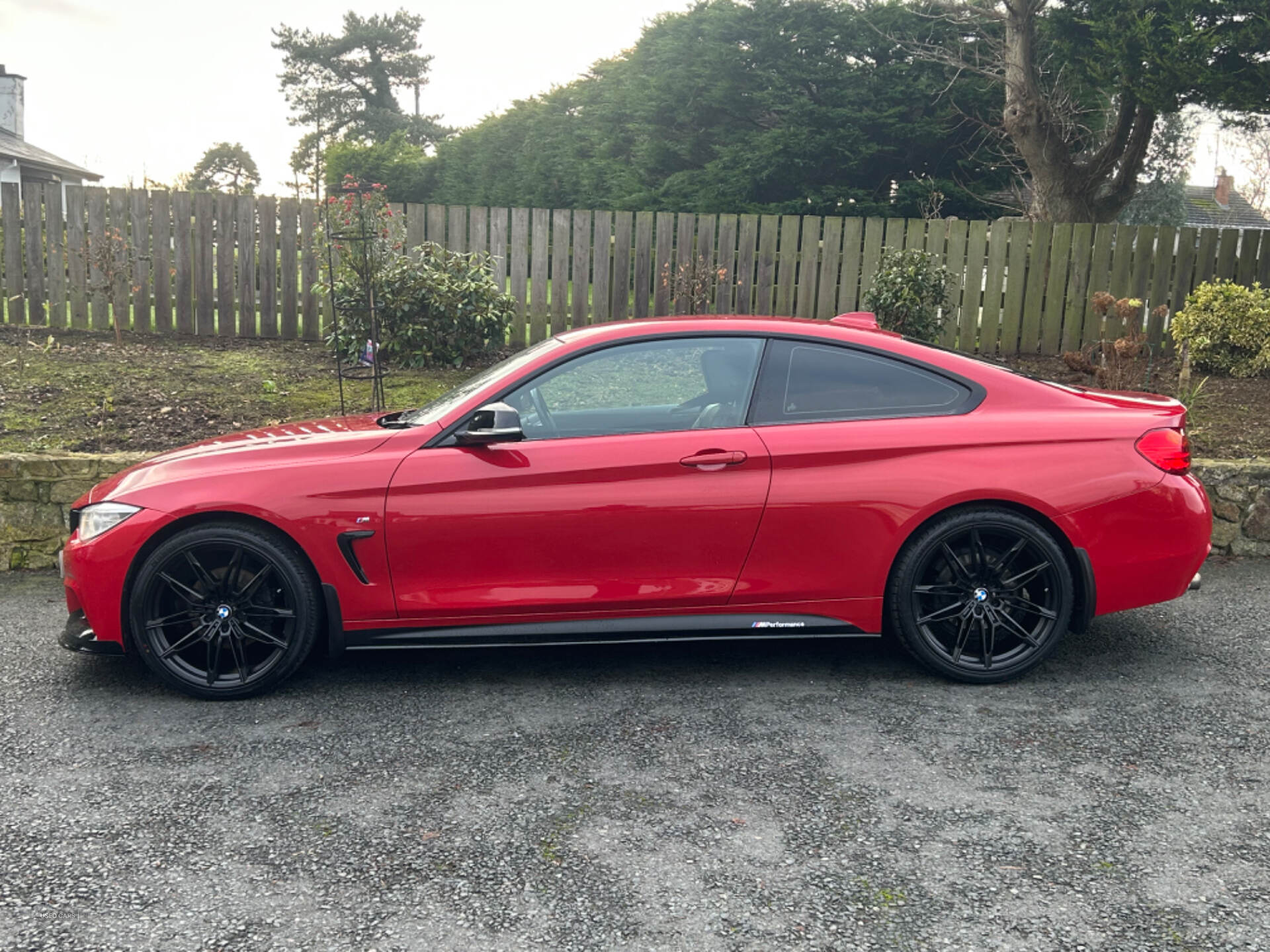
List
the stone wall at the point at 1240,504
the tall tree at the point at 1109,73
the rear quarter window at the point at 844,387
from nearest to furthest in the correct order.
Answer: the rear quarter window at the point at 844,387 < the stone wall at the point at 1240,504 < the tall tree at the point at 1109,73

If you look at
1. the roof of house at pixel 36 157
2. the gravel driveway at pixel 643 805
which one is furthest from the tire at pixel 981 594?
the roof of house at pixel 36 157

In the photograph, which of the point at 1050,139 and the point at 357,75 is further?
the point at 357,75

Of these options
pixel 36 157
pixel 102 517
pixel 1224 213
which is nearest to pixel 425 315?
pixel 102 517

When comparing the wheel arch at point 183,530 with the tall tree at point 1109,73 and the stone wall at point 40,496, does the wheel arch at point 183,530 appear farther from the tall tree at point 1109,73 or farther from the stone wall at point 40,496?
the tall tree at point 1109,73

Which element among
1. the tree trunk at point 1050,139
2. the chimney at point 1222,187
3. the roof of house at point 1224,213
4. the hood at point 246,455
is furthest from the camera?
the chimney at point 1222,187

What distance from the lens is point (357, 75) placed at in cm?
5822

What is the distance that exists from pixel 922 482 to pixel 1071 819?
1446 mm

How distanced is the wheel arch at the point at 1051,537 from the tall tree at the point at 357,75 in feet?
188

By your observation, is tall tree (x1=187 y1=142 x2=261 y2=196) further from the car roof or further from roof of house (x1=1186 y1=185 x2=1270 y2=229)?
the car roof

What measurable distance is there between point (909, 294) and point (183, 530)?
8.30 meters

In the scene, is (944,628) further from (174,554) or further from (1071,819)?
(174,554)

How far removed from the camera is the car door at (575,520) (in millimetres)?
4270

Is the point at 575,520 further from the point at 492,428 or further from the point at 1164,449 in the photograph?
the point at 1164,449

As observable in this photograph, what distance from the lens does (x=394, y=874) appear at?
3.04 m
